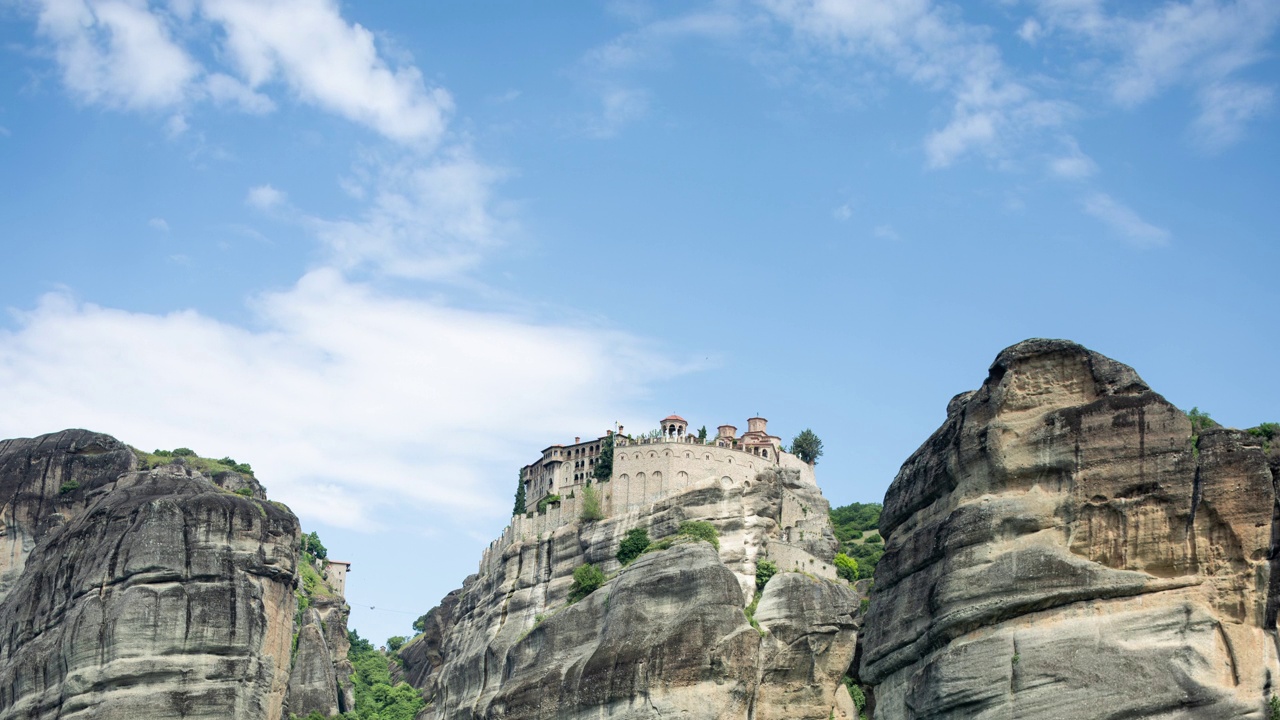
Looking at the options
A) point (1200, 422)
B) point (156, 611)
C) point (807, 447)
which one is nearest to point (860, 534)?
point (807, 447)

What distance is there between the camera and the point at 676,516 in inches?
4242

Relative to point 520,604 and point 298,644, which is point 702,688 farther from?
point 298,644

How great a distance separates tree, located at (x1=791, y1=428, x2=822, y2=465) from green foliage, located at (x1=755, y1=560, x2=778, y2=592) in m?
36.3

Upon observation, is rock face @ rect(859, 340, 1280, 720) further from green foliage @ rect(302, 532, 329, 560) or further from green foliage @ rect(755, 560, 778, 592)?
green foliage @ rect(302, 532, 329, 560)

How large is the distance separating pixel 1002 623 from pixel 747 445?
82.8 metres

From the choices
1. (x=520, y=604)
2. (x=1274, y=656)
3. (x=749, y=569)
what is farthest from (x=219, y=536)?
(x=1274, y=656)

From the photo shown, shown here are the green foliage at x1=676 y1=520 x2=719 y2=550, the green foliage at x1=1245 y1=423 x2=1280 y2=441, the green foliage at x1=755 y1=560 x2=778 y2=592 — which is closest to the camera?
the green foliage at x1=1245 y1=423 x2=1280 y2=441

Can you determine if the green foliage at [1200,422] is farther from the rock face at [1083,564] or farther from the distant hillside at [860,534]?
A: the distant hillside at [860,534]

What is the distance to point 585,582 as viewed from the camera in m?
106

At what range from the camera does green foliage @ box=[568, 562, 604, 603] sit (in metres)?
105

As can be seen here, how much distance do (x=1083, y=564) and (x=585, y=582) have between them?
189 ft

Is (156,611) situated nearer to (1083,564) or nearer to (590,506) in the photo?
(590,506)

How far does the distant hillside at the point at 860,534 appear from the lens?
118325 mm

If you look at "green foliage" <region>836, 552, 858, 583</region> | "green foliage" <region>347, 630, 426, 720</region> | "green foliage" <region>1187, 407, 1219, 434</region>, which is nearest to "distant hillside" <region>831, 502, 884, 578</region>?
"green foliage" <region>836, 552, 858, 583</region>
